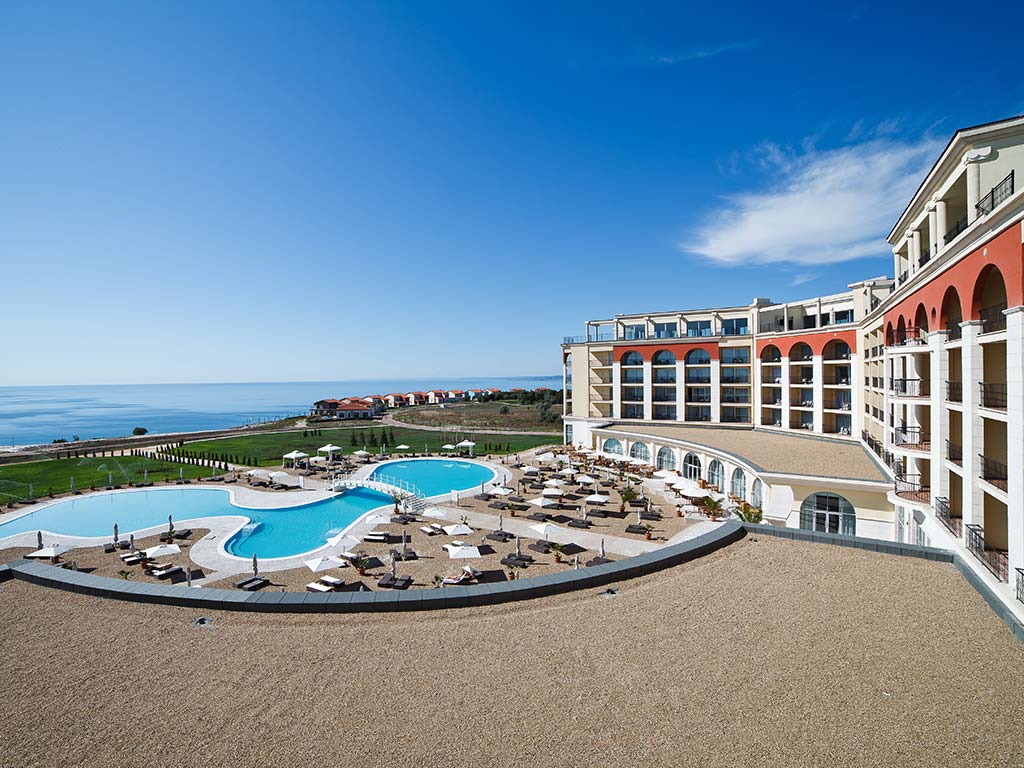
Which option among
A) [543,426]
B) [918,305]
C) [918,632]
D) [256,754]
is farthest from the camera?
[543,426]

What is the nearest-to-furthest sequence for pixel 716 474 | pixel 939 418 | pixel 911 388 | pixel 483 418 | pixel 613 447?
pixel 939 418
pixel 911 388
pixel 716 474
pixel 613 447
pixel 483 418

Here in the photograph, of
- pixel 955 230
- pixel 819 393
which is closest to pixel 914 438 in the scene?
pixel 955 230

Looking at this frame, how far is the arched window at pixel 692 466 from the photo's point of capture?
33438mm

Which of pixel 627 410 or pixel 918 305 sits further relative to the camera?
pixel 627 410

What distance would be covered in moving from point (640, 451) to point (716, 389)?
9.60 meters

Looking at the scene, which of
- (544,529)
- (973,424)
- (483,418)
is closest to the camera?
(973,424)

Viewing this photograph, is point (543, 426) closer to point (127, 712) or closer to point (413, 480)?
→ point (413, 480)

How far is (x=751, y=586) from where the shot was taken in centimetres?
1207

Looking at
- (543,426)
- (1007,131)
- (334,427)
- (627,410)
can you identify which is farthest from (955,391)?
(334,427)

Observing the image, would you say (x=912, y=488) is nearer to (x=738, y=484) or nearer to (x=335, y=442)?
(x=738, y=484)

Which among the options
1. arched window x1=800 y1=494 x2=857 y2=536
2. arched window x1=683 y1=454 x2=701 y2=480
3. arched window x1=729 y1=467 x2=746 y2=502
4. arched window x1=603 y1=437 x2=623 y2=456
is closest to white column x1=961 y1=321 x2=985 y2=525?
arched window x1=800 y1=494 x2=857 y2=536

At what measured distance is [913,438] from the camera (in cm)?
1936

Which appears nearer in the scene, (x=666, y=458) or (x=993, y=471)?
(x=993, y=471)

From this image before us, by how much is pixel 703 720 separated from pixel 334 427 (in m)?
68.8
